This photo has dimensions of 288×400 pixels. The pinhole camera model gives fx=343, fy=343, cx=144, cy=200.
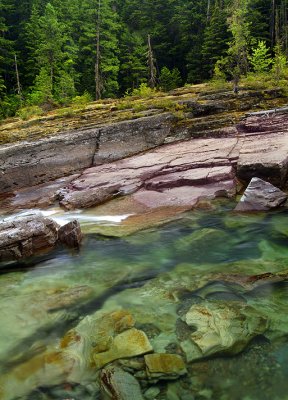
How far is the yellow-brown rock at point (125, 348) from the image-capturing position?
441 centimetres

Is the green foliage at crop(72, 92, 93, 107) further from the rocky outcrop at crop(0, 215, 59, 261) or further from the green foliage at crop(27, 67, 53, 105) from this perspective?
the rocky outcrop at crop(0, 215, 59, 261)

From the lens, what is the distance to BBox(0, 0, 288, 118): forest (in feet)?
118

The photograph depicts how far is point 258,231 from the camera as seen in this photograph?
8773mm

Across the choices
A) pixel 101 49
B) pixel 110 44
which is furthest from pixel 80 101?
pixel 101 49

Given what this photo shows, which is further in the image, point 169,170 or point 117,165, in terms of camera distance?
point 117,165

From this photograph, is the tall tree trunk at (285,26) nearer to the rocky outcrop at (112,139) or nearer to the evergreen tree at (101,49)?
the evergreen tree at (101,49)

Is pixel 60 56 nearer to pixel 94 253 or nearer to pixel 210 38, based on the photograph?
pixel 210 38

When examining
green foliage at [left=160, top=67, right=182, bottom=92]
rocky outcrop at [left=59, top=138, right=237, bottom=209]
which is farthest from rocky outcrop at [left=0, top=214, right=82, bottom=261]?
green foliage at [left=160, top=67, right=182, bottom=92]

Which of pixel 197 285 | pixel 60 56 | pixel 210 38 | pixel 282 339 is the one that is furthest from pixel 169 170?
pixel 210 38

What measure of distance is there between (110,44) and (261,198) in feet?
106

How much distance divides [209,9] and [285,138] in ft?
145

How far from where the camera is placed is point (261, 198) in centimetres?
1003

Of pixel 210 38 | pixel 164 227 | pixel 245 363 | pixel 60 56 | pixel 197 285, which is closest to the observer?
pixel 245 363

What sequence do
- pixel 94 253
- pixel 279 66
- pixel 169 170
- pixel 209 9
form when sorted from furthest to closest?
pixel 209 9 < pixel 279 66 < pixel 169 170 < pixel 94 253
